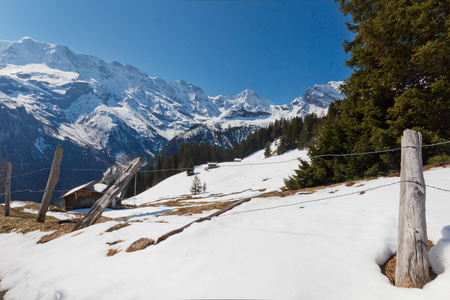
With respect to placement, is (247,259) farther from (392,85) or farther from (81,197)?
(81,197)

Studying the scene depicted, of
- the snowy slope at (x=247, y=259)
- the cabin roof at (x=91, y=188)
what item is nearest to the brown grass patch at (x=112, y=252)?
→ the snowy slope at (x=247, y=259)

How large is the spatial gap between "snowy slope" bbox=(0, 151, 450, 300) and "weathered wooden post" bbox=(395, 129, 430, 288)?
22cm

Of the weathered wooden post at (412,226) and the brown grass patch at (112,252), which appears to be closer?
the weathered wooden post at (412,226)

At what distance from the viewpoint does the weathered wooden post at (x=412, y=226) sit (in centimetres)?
296

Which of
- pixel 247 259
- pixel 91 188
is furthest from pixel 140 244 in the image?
pixel 91 188

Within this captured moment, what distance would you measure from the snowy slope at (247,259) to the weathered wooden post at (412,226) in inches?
8.6

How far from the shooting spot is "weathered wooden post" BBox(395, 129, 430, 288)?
2965mm

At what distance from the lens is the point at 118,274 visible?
3678mm

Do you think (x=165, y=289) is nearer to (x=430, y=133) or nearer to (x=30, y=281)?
(x=30, y=281)

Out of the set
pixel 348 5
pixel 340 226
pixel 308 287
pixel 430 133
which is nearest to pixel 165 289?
pixel 308 287

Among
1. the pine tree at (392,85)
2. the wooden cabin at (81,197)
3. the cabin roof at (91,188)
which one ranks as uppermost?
the pine tree at (392,85)

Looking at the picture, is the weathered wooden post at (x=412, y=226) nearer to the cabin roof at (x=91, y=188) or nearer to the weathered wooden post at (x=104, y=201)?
the weathered wooden post at (x=104, y=201)

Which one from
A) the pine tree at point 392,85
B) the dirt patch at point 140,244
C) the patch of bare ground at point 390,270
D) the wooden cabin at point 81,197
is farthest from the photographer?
the wooden cabin at point 81,197

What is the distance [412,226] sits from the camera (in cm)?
314
